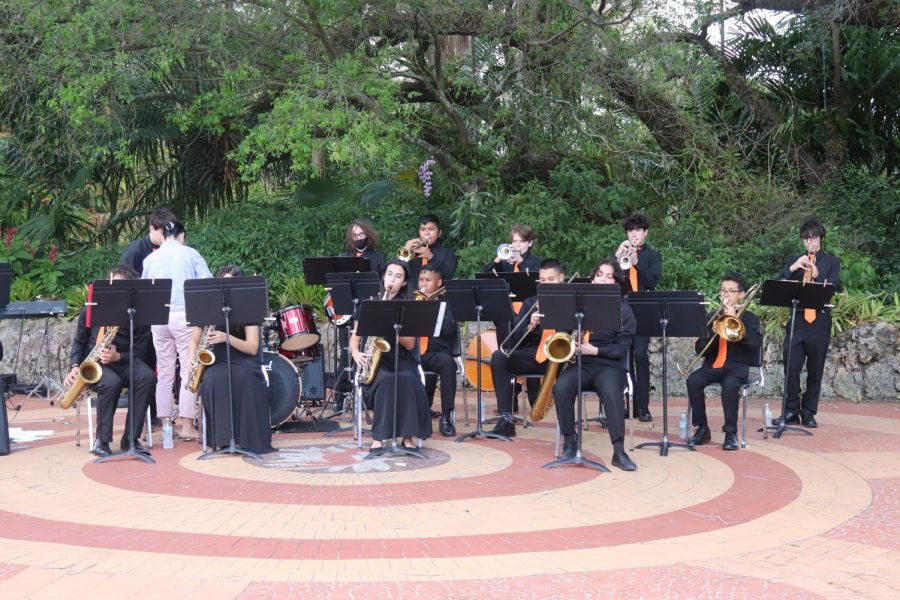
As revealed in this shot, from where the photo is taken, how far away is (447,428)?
10258 millimetres

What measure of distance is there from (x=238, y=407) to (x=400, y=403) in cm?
143

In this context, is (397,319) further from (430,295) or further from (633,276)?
(633,276)

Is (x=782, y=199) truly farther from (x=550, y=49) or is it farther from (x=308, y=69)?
(x=308, y=69)

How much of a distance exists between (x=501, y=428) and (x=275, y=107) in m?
5.46

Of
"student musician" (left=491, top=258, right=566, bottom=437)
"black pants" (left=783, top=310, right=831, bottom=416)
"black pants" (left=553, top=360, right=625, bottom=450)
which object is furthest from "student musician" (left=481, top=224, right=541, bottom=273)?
"black pants" (left=783, top=310, right=831, bottom=416)

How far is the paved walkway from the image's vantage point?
5.43 meters

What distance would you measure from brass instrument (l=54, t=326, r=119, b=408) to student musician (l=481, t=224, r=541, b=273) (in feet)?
13.1

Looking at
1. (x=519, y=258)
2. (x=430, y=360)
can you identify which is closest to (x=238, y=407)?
(x=430, y=360)

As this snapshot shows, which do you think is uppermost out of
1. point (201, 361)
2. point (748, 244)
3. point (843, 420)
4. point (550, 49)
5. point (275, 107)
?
point (550, 49)

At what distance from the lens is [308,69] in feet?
44.4

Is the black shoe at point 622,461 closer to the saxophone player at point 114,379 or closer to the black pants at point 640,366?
the black pants at point 640,366

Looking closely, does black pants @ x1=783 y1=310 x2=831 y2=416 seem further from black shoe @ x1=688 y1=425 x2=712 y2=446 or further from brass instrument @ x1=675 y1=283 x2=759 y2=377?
brass instrument @ x1=675 y1=283 x2=759 y2=377

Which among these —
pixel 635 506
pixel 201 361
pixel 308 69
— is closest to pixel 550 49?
pixel 308 69

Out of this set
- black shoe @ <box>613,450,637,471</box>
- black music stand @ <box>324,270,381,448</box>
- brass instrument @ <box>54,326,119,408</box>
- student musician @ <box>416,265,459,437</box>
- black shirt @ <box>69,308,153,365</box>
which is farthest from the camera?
black music stand @ <box>324,270,381,448</box>
